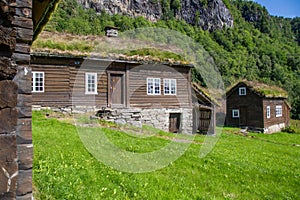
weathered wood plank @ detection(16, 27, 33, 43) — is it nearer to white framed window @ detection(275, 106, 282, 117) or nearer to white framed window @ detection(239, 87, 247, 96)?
white framed window @ detection(239, 87, 247, 96)

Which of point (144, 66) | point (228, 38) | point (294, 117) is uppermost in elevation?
point (228, 38)

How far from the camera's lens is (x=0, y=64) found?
1.97 metres

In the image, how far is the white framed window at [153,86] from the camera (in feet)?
69.6

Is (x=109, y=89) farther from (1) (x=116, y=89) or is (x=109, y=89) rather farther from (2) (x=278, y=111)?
(2) (x=278, y=111)

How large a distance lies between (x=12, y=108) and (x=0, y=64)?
0.33 metres

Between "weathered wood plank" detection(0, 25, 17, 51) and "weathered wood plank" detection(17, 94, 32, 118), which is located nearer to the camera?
"weathered wood plank" detection(0, 25, 17, 51)

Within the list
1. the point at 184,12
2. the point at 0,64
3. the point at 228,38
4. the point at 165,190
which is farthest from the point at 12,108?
the point at 184,12

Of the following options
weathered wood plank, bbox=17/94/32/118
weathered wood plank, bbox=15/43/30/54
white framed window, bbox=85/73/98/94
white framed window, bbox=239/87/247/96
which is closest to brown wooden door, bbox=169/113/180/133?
white framed window, bbox=85/73/98/94

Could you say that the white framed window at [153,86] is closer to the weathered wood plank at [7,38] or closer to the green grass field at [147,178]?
the green grass field at [147,178]

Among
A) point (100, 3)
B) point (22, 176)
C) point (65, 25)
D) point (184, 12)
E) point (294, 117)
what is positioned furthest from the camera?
point (184, 12)

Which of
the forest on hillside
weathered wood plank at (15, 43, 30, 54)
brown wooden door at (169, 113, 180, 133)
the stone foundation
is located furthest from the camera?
the forest on hillside

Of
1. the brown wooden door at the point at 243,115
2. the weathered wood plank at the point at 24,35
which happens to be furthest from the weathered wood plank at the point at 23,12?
the brown wooden door at the point at 243,115

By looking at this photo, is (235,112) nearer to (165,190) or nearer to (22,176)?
(165,190)

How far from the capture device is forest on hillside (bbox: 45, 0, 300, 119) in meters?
74.4
